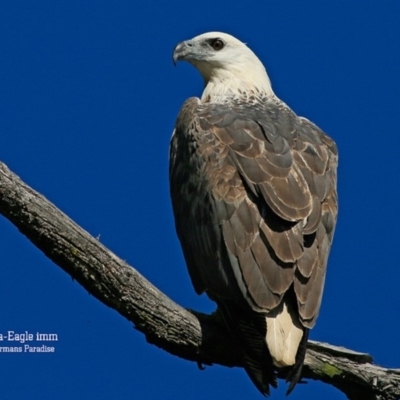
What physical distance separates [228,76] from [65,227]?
12.0 feet

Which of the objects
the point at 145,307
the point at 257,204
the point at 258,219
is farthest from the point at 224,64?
the point at 145,307

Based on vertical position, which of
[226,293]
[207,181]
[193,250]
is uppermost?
[207,181]

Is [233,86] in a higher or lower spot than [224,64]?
lower

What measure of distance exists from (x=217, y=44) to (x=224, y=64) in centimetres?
28

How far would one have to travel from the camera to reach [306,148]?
8.48 meters

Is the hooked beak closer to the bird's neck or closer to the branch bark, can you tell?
the bird's neck

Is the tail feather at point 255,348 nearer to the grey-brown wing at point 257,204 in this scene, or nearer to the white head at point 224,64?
the grey-brown wing at point 257,204

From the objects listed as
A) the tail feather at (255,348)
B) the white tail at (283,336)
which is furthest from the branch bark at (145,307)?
the white tail at (283,336)

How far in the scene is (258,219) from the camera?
24.9 feet

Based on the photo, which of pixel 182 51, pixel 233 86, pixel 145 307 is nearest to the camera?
pixel 145 307

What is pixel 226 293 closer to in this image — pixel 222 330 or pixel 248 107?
pixel 222 330

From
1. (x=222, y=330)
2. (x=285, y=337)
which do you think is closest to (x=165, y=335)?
(x=222, y=330)

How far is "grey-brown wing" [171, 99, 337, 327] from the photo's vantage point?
7.34 metres

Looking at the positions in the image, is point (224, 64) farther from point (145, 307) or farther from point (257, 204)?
point (145, 307)
